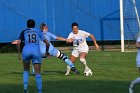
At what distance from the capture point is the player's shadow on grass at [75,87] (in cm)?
1305

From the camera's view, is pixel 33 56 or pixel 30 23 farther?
pixel 30 23

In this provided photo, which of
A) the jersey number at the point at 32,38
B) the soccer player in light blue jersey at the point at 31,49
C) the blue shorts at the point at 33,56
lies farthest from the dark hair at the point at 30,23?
the blue shorts at the point at 33,56

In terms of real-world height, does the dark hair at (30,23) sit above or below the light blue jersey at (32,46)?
above

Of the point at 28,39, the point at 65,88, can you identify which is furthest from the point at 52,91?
the point at 28,39

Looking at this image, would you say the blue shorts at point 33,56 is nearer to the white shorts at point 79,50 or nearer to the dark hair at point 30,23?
the dark hair at point 30,23

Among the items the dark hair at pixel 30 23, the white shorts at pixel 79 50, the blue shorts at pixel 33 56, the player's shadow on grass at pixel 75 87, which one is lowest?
the player's shadow on grass at pixel 75 87

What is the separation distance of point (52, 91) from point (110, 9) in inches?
858

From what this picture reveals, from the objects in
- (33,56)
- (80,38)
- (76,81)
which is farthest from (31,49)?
(80,38)

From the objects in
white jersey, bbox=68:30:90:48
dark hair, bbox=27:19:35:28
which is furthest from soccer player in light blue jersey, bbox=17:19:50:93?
white jersey, bbox=68:30:90:48

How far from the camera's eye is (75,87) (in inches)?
543

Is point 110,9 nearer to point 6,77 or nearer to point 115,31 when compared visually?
point 115,31

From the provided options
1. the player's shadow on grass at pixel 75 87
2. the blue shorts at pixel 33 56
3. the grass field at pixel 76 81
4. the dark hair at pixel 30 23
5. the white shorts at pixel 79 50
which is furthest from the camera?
the white shorts at pixel 79 50

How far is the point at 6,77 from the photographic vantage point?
55.1 ft

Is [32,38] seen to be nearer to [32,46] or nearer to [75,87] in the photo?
[32,46]
